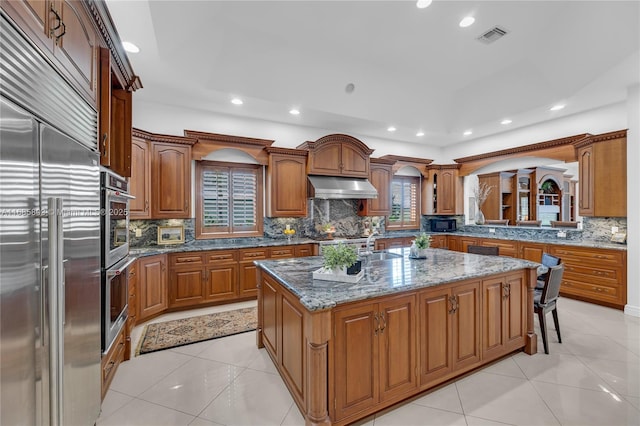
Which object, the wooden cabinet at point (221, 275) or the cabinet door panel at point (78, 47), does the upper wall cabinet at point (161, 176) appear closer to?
the wooden cabinet at point (221, 275)

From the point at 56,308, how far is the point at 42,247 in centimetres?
30

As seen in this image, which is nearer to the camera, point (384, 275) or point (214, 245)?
point (384, 275)

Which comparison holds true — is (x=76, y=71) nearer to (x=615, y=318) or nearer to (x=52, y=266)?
(x=52, y=266)

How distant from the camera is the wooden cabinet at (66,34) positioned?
3.96 feet

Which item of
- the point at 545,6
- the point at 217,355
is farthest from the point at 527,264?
the point at 217,355

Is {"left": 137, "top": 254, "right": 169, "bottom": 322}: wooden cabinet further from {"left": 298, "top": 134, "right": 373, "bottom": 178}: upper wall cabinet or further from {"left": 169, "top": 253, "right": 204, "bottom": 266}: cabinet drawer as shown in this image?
{"left": 298, "top": 134, "right": 373, "bottom": 178}: upper wall cabinet

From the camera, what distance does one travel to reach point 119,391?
229 centimetres

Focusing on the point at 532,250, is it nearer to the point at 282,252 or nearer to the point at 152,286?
the point at 282,252

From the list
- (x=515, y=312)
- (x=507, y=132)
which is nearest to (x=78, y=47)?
(x=515, y=312)

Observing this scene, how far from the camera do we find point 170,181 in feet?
13.7

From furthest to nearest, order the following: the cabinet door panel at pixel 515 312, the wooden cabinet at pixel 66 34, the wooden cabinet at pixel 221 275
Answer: the wooden cabinet at pixel 221 275, the cabinet door panel at pixel 515 312, the wooden cabinet at pixel 66 34

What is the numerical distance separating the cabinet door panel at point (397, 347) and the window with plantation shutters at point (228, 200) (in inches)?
144

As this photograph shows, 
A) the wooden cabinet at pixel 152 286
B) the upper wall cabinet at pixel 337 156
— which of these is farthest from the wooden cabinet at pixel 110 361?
the upper wall cabinet at pixel 337 156

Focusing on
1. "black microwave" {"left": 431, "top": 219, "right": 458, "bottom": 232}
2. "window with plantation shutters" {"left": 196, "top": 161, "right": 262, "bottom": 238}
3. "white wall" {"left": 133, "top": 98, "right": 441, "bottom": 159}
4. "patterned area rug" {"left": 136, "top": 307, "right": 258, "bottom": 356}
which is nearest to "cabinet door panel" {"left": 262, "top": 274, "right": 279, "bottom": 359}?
"patterned area rug" {"left": 136, "top": 307, "right": 258, "bottom": 356}
